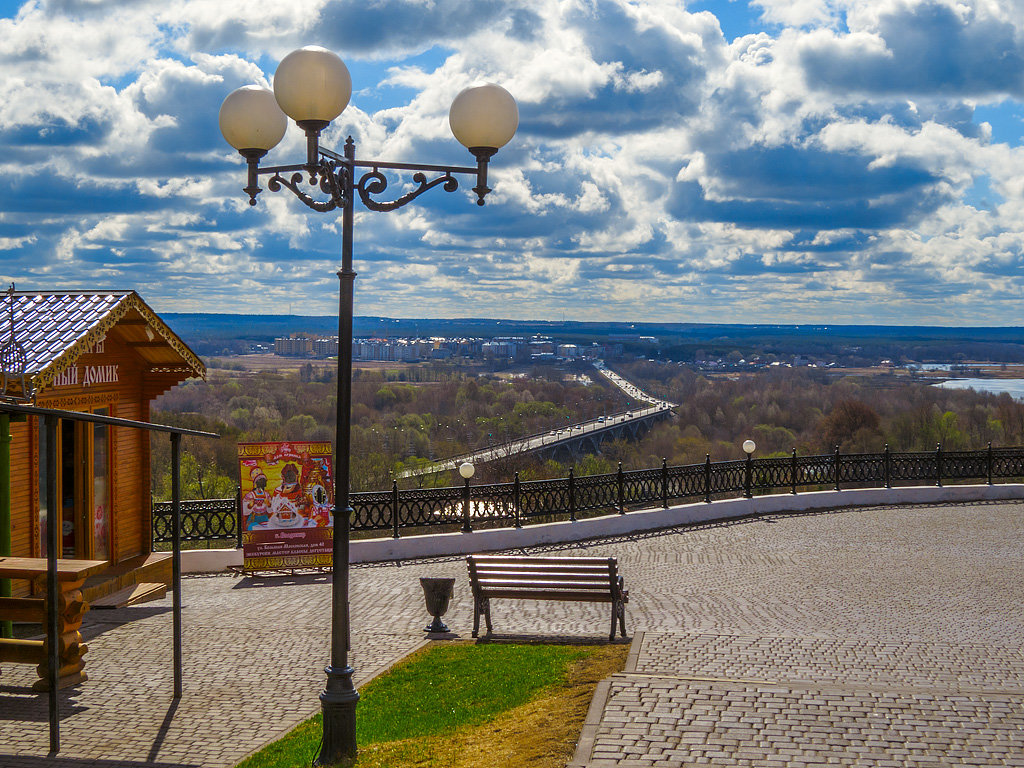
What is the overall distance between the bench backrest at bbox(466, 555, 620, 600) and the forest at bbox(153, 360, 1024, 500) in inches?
1228

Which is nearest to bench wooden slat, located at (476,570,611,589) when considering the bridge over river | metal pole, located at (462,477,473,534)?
metal pole, located at (462,477,473,534)

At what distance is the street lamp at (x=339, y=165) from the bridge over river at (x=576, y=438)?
38.4 meters

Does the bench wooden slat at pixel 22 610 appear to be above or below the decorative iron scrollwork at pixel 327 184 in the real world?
below

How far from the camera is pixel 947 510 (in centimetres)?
1928

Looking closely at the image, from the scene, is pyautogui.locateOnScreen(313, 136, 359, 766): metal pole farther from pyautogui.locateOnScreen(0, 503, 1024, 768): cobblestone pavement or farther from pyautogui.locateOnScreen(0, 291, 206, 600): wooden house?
pyautogui.locateOnScreen(0, 291, 206, 600): wooden house

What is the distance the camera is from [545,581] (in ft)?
32.1

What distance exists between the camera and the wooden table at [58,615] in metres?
6.98

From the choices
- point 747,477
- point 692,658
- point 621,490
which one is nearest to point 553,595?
point 692,658

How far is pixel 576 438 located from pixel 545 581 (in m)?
52.9

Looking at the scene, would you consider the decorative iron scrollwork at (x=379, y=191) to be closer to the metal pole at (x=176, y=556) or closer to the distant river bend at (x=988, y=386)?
the metal pole at (x=176, y=556)

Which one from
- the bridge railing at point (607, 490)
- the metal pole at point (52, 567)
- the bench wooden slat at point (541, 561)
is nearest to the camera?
the metal pole at point (52, 567)

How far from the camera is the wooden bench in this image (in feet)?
31.3

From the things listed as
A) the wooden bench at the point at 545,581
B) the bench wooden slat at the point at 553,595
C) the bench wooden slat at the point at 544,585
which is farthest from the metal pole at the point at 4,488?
the bench wooden slat at the point at 553,595

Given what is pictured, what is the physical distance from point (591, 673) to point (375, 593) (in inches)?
210
